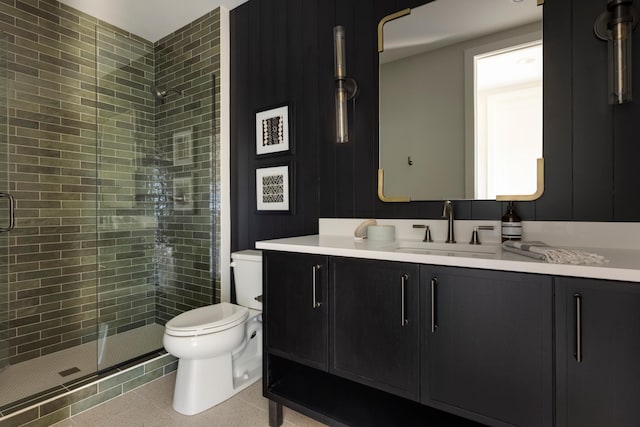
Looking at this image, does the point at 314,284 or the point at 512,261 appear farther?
the point at 314,284

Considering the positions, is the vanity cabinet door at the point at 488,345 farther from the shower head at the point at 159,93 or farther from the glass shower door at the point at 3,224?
the shower head at the point at 159,93

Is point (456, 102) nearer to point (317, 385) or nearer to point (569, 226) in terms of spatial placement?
point (569, 226)

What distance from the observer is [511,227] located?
1406mm

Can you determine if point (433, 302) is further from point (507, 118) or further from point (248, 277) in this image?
point (248, 277)

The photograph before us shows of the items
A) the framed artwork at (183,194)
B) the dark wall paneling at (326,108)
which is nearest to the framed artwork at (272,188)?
the dark wall paneling at (326,108)

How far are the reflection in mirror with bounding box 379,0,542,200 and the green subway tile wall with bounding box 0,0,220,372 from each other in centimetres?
144

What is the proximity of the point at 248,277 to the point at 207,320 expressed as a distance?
40 centimetres

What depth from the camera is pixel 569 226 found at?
4.48 feet

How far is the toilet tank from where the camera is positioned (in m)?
2.10

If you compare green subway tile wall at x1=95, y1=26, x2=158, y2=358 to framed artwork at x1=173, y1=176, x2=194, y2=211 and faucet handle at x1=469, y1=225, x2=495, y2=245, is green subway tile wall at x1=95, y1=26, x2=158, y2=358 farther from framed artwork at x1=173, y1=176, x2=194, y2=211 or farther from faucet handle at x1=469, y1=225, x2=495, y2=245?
faucet handle at x1=469, y1=225, x2=495, y2=245

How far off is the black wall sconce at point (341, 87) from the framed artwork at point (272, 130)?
0.49 m

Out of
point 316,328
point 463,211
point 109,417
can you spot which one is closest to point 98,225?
point 109,417

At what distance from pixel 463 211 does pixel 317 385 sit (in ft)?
3.69

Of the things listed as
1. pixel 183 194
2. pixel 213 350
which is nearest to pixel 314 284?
pixel 213 350
